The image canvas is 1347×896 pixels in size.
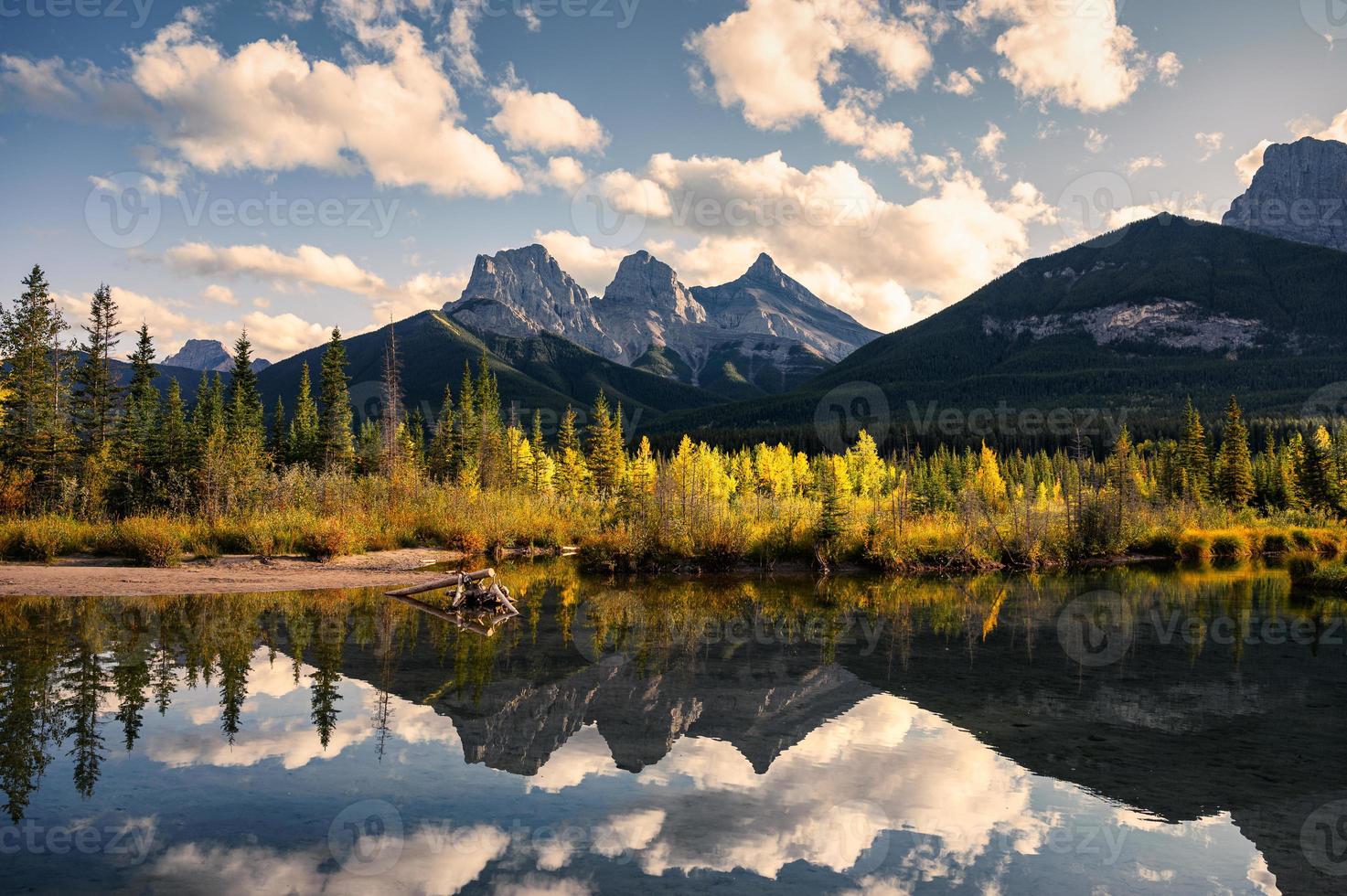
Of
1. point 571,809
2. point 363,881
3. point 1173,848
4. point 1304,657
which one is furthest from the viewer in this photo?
point 1304,657

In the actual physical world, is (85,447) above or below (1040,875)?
above

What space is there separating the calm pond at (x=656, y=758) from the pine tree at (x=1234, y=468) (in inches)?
2039

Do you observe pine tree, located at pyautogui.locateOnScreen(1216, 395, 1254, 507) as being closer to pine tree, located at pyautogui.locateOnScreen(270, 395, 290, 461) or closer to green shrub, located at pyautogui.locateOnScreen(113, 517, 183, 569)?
green shrub, located at pyautogui.locateOnScreen(113, 517, 183, 569)

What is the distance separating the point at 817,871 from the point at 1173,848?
11.3ft

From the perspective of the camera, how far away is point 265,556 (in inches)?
955

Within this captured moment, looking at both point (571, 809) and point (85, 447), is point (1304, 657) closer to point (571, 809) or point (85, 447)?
point (571, 809)

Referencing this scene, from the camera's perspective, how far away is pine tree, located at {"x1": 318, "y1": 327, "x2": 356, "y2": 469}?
59869mm

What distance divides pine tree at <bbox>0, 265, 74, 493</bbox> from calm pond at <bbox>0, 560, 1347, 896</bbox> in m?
20.0

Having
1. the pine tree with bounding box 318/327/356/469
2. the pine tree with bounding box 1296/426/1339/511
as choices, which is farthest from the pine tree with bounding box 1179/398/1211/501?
the pine tree with bounding box 318/327/356/469

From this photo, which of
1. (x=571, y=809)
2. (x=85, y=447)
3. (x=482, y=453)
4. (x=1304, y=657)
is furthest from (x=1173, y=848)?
(x=482, y=453)

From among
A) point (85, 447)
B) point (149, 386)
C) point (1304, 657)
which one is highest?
point (149, 386)

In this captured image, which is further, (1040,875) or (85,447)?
(85,447)

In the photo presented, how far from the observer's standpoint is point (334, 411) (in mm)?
60281

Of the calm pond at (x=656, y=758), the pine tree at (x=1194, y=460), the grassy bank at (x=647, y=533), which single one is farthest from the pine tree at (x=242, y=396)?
the pine tree at (x=1194, y=460)
